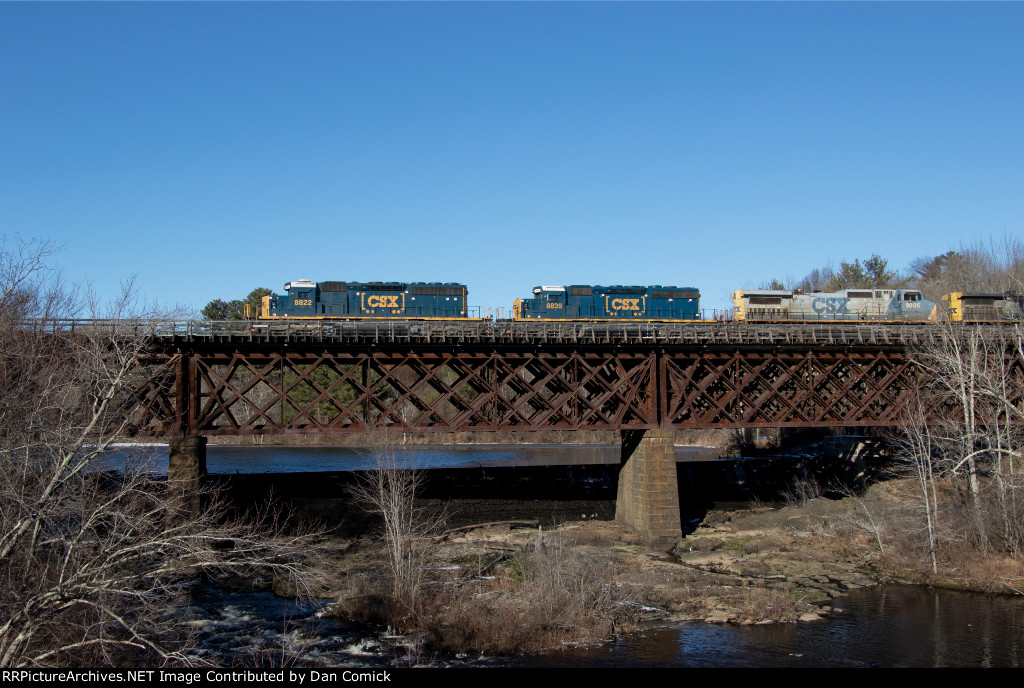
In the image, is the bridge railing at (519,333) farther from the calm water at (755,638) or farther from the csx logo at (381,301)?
the calm water at (755,638)

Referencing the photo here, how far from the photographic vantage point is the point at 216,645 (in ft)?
79.6

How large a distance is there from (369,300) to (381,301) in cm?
83

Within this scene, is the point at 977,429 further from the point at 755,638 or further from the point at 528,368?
the point at 528,368

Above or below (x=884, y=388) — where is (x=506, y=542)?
below

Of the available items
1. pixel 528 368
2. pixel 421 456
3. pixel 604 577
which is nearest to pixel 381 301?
pixel 528 368

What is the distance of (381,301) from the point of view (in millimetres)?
50750

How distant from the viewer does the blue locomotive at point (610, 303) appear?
172 ft

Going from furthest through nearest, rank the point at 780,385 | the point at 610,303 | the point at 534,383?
1. the point at 610,303
2. the point at 780,385
3. the point at 534,383

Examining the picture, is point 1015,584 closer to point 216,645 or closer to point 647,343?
point 647,343

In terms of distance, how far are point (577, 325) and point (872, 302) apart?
91.9 ft

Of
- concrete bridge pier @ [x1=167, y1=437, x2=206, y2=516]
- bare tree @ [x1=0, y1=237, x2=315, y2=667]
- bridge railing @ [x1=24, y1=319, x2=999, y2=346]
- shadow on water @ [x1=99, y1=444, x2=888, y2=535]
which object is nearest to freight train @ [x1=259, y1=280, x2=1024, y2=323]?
bridge railing @ [x1=24, y1=319, x2=999, y2=346]
